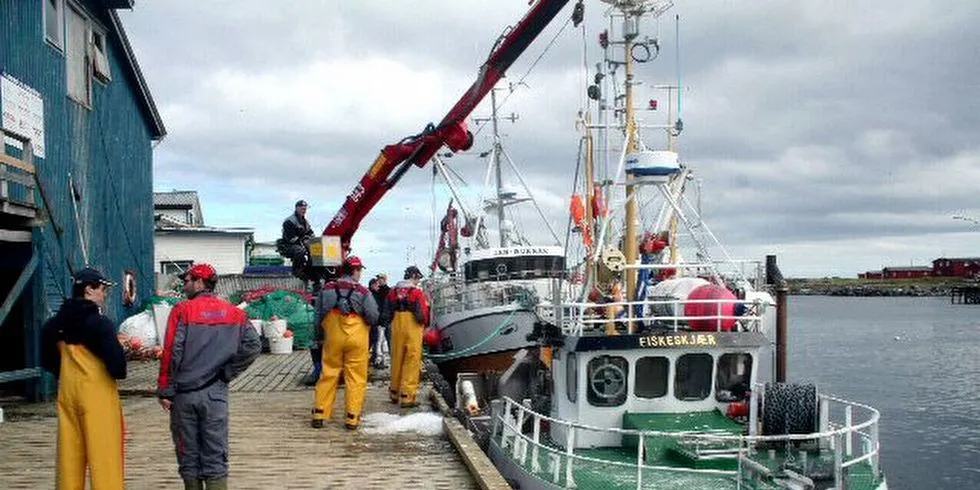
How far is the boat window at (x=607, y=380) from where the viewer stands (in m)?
11.0

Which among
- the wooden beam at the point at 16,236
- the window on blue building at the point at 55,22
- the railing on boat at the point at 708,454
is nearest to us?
the railing on boat at the point at 708,454

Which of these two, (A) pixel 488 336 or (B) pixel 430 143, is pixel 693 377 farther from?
(A) pixel 488 336

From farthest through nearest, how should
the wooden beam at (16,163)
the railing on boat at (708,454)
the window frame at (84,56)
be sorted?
the window frame at (84,56) → the wooden beam at (16,163) → the railing on boat at (708,454)

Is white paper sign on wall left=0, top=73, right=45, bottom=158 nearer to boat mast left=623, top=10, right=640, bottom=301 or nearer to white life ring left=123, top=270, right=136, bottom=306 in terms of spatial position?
white life ring left=123, top=270, right=136, bottom=306

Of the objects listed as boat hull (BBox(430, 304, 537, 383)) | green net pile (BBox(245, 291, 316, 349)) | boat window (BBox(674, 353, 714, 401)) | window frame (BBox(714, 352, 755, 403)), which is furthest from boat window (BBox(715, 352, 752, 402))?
green net pile (BBox(245, 291, 316, 349))

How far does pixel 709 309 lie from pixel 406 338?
374 centimetres

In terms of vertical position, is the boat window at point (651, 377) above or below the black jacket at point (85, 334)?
below

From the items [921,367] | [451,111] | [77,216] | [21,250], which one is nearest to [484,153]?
[451,111]

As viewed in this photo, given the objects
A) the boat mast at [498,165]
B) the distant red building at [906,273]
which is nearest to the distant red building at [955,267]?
the distant red building at [906,273]

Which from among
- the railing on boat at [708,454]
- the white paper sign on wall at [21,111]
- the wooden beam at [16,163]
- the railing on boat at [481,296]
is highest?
the white paper sign on wall at [21,111]

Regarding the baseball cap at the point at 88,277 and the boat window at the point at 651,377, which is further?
the boat window at the point at 651,377

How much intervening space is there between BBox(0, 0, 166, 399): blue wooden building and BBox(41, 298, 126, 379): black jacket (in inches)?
207

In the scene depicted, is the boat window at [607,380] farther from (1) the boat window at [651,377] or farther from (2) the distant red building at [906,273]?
(2) the distant red building at [906,273]

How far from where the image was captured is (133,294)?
59.3ft
